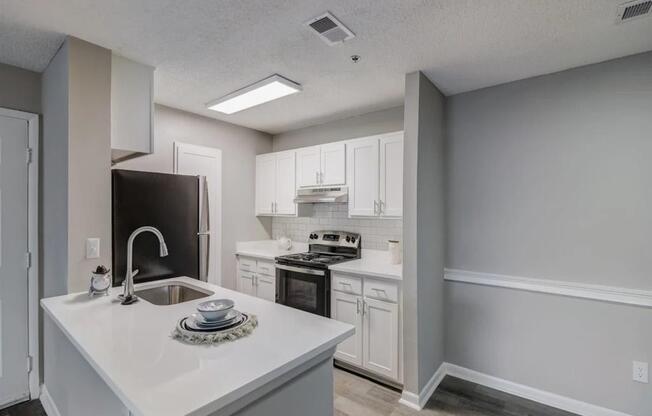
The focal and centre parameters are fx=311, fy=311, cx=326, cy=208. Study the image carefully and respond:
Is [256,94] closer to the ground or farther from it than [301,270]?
farther from it

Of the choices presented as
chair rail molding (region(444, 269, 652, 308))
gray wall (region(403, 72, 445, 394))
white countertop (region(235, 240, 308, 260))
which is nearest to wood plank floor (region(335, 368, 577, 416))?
gray wall (region(403, 72, 445, 394))

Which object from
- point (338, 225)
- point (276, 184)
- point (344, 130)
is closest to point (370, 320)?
point (338, 225)

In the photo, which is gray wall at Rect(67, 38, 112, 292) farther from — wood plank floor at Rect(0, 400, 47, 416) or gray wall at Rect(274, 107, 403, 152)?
gray wall at Rect(274, 107, 403, 152)

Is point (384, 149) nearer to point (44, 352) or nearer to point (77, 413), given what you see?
point (77, 413)

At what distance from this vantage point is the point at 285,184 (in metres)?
3.92

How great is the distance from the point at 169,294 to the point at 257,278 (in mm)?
1460

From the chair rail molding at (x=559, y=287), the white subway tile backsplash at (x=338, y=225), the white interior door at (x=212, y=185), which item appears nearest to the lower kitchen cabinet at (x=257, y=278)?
the white interior door at (x=212, y=185)

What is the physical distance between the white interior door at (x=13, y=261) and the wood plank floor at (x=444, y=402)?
254cm

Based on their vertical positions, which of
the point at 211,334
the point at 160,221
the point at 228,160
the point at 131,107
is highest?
the point at 131,107

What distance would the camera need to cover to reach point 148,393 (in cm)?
95

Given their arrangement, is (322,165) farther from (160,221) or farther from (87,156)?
(87,156)

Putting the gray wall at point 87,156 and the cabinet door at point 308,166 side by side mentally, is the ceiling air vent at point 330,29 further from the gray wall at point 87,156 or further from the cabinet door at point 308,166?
the cabinet door at point 308,166

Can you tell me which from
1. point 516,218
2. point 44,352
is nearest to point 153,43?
point 44,352

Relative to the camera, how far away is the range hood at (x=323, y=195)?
331 centimetres
